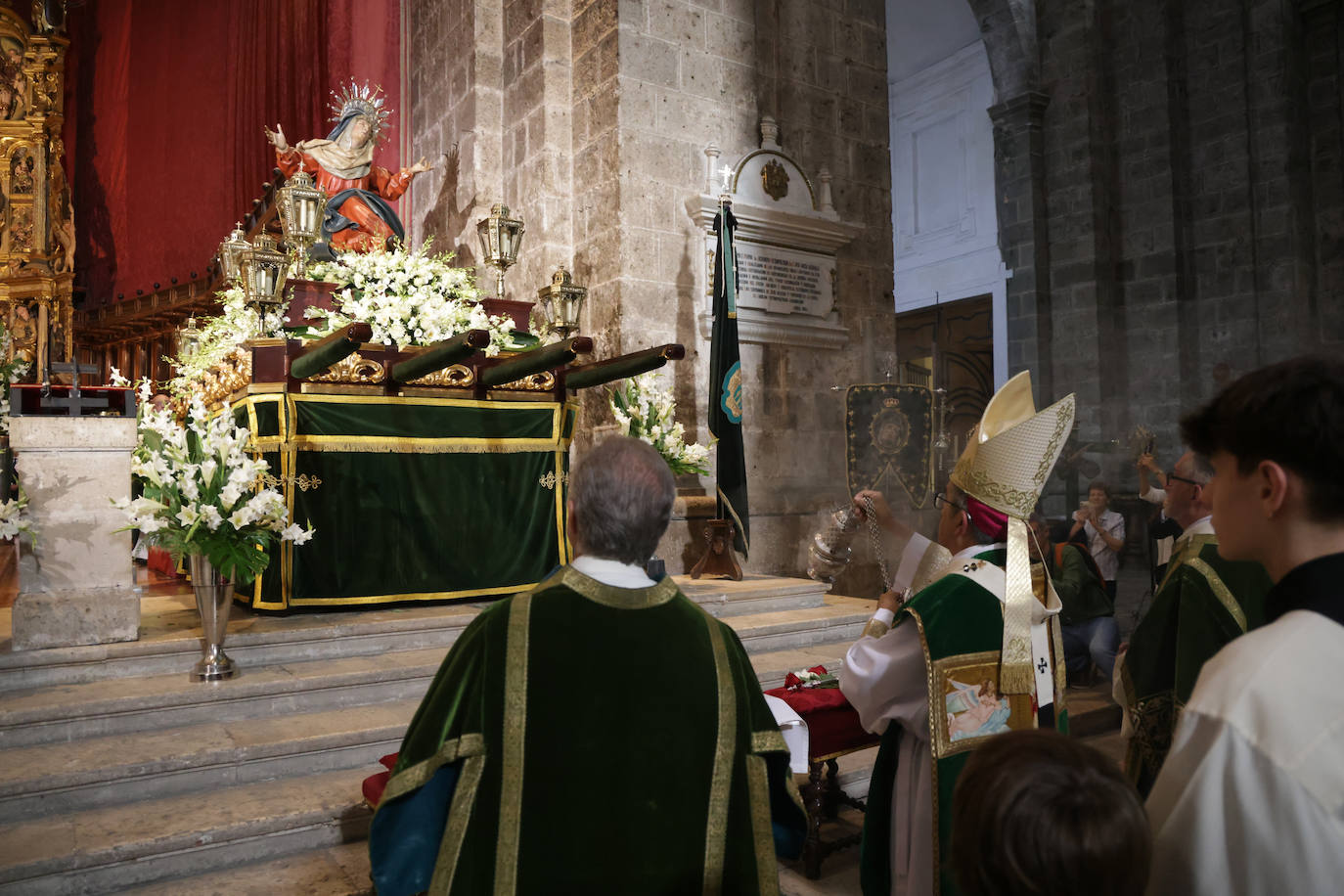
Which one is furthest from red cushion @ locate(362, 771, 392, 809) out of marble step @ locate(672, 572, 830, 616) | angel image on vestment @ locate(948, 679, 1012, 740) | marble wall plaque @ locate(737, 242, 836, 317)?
marble wall plaque @ locate(737, 242, 836, 317)

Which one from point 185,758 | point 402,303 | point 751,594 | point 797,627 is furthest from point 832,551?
point 185,758

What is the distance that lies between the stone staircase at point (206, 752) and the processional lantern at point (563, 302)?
208cm

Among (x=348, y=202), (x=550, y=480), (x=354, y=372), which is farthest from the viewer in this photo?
(x=348, y=202)

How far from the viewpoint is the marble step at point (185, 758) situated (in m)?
3.03

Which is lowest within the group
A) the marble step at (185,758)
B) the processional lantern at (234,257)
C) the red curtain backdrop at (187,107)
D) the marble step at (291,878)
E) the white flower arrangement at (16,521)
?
the marble step at (291,878)

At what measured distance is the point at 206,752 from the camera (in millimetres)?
3260

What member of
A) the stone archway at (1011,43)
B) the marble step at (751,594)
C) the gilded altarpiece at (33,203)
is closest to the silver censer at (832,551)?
the marble step at (751,594)

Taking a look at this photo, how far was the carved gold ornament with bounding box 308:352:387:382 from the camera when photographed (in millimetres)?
5117

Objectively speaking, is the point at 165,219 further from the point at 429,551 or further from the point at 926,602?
the point at 926,602

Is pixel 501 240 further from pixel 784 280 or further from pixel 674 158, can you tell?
pixel 784 280

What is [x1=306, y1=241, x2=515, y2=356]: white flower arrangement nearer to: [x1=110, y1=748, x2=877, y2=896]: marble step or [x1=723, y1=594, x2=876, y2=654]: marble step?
[x1=723, y1=594, x2=876, y2=654]: marble step

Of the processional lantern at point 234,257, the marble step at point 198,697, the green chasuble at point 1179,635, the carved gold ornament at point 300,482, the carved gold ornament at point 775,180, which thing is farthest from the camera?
the carved gold ornament at point 775,180

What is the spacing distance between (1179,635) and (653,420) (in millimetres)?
4144

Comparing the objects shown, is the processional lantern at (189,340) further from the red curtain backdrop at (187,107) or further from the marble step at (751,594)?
the marble step at (751,594)
